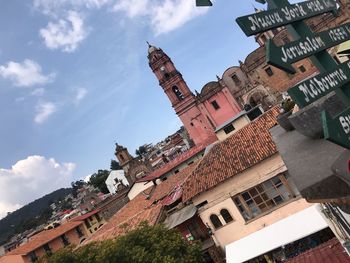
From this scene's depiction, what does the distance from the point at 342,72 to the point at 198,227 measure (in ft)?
67.7

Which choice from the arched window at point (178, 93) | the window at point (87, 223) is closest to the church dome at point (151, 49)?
the arched window at point (178, 93)

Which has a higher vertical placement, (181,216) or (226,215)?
(181,216)

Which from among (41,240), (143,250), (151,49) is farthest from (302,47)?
(41,240)

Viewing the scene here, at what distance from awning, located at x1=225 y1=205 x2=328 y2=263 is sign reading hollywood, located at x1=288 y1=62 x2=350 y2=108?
1238 cm

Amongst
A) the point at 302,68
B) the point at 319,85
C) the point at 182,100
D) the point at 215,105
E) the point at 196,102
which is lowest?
the point at 319,85

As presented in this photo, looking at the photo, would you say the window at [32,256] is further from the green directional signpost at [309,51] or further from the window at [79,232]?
the green directional signpost at [309,51]

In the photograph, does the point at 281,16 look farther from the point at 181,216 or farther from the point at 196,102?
the point at 196,102

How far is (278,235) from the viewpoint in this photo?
51.6 ft

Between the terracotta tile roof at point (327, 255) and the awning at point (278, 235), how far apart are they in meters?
3.06

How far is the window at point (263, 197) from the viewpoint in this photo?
18.5m

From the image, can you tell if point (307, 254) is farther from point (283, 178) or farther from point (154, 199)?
point (154, 199)

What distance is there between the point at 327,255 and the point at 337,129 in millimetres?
9186

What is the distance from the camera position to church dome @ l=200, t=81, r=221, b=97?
1813 inches

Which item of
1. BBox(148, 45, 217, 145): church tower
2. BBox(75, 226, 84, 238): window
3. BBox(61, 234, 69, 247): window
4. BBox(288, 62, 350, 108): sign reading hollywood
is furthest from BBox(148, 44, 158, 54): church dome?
BBox(288, 62, 350, 108): sign reading hollywood
